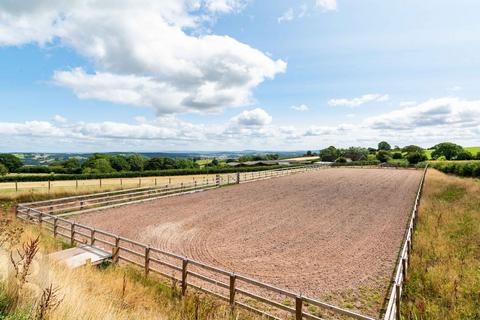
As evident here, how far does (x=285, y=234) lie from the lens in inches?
543

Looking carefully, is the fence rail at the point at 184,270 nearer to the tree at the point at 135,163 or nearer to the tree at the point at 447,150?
the tree at the point at 135,163

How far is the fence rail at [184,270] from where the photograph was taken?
6559mm

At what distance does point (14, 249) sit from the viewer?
295 inches

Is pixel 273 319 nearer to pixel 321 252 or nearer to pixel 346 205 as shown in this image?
pixel 321 252

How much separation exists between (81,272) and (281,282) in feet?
17.9

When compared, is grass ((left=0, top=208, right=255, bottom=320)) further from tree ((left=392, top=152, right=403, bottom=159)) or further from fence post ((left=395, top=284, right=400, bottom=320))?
tree ((left=392, top=152, right=403, bottom=159))

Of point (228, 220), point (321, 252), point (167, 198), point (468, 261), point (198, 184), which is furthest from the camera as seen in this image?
point (198, 184)

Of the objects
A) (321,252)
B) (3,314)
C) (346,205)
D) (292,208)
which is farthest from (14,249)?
(346,205)

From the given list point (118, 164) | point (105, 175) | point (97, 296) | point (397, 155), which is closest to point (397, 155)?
point (397, 155)

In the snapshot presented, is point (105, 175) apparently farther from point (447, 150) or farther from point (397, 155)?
point (447, 150)

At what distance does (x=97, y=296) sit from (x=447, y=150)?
4244 inches

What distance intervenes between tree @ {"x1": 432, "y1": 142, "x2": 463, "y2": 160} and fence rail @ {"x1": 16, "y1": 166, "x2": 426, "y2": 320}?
90.1 m

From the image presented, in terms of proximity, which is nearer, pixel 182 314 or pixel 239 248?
pixel 182 314

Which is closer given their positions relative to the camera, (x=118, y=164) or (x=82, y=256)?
(x=82, y=256)
